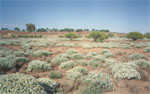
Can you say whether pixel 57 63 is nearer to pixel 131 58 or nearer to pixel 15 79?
pixel 15 79

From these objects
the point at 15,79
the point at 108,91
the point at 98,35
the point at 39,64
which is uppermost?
Result: the point at 98,35

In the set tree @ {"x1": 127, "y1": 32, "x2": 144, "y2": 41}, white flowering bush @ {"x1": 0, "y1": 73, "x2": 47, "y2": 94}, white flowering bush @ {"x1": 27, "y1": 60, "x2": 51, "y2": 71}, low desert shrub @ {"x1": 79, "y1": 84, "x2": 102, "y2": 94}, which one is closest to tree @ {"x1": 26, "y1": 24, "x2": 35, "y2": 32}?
tree @ {"x1": 127, "y1": 32, "x2": 144, "y2": 41}

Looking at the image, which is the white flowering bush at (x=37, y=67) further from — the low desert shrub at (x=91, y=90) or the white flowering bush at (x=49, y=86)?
the low desert shrub at (x=91, y=90)

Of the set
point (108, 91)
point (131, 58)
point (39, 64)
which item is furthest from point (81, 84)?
point (131, 58)

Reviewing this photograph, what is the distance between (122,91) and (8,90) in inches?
160

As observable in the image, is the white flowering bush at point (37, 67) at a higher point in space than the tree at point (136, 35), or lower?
lower

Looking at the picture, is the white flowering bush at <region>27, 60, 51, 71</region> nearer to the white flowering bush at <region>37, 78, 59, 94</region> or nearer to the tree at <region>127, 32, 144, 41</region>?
the white flowering bush at <region>37, 78, 59, 94</region>

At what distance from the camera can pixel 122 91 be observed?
→ 407 cm

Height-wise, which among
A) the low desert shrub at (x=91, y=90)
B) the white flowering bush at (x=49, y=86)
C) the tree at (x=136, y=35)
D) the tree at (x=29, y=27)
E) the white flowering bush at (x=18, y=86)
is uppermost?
the tree at (x=29, y=27)

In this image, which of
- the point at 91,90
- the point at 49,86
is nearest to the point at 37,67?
the point at 49,86

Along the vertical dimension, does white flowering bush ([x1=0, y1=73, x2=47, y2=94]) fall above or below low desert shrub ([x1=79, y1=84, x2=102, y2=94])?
above

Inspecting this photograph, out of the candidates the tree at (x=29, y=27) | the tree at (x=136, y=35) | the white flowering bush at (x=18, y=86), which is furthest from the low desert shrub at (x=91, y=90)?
the tree at (x=29, y=27)

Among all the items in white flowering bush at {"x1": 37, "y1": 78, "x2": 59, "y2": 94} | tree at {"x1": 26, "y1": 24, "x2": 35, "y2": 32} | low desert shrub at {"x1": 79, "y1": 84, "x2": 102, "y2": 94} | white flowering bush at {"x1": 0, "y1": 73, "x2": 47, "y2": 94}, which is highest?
tree at {"x1": 26, "y1": 24, "x2": 35, "y2": 32}

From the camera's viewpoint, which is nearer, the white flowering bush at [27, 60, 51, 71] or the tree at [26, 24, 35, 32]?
the white flowering bush at [27, 60, 51, 71]
